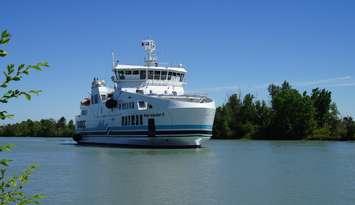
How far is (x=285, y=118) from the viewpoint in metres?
102

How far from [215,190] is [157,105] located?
2909cm

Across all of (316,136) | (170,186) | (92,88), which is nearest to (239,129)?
(316,136)

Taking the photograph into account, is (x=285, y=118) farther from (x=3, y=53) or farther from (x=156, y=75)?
(x=3, y=53)

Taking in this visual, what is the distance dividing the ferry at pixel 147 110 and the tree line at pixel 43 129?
9953 centimetres

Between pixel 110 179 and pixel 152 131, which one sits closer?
pixel 110 179

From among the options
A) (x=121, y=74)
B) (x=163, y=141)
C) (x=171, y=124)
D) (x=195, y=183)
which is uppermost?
(x=121, y=74)

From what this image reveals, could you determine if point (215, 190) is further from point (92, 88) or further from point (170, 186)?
point (92, 88)

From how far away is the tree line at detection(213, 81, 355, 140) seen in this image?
98875 millimetres

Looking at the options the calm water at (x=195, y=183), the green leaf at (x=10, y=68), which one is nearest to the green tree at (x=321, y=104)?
the calm water at (x=195, y=183)

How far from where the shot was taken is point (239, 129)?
374 feet

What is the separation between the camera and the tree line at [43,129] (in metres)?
167

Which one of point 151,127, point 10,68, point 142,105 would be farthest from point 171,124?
point 10,68

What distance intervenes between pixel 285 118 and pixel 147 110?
56.6 m

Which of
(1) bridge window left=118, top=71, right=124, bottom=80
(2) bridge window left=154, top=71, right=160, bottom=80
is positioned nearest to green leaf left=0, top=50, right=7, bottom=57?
(2) bridge window left=154, top=71, right=160, bottom=80
